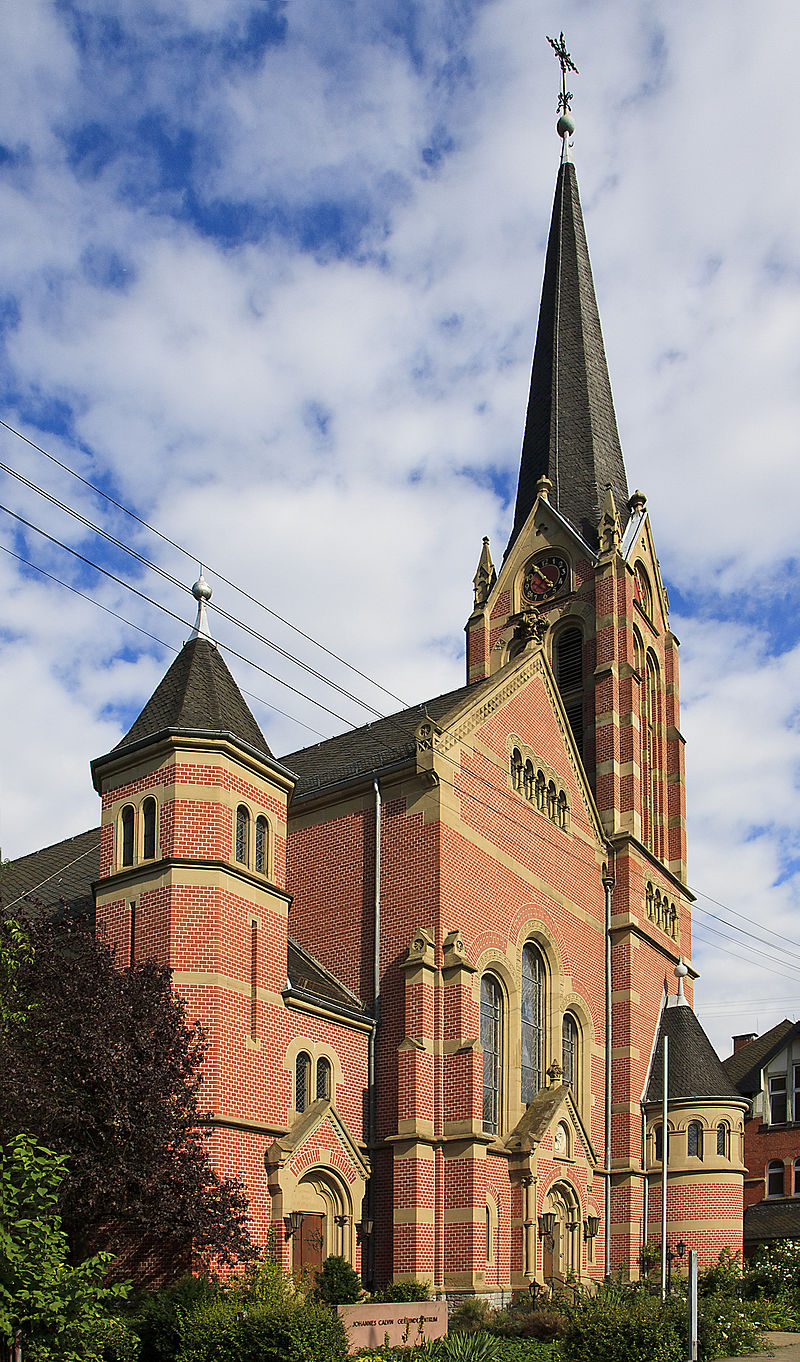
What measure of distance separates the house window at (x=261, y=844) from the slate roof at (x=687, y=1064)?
16309 mm

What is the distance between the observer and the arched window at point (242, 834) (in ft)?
81.6

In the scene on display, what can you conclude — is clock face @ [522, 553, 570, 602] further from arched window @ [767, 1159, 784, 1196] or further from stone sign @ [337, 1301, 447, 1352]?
stone sign @ [337, 1301, 447, 1352]

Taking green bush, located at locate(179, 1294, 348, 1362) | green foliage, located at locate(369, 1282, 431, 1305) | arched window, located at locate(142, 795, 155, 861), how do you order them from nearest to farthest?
green bush, located at locate(179, 1294, 348, 1362)
green foliage, located at locate(369, 1282, 431, 1305)
arched window, located at locate(142, 795, 155, 861)

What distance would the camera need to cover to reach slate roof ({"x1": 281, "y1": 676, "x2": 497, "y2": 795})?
31.0 meters

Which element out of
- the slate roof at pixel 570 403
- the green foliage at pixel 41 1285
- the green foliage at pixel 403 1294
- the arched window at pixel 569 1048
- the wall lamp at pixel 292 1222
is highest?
the slate roof at pixel 570 403

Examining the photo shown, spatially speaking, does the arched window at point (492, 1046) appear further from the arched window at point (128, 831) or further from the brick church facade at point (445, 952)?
the arched window at point (128, 831)

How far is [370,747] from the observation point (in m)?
33.2

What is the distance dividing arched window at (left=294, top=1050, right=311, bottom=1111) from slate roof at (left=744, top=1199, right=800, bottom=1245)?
25453mm

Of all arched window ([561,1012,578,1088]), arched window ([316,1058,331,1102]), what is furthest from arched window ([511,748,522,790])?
arched window ([316,1058,331,1102])

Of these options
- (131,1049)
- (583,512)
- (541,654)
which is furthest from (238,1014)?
(583,512)

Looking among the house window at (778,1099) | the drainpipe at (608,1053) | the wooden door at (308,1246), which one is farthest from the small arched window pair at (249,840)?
the house window at (778,1099)

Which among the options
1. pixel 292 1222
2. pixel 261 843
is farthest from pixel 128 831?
pixel 292 1222

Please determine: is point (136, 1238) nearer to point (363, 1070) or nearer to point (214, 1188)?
point (214, 1188)

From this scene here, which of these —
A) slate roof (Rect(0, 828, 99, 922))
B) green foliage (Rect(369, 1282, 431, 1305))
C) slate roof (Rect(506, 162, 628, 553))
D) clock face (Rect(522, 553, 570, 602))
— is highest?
slate roof (Rect(506, 162, 628, 553))
